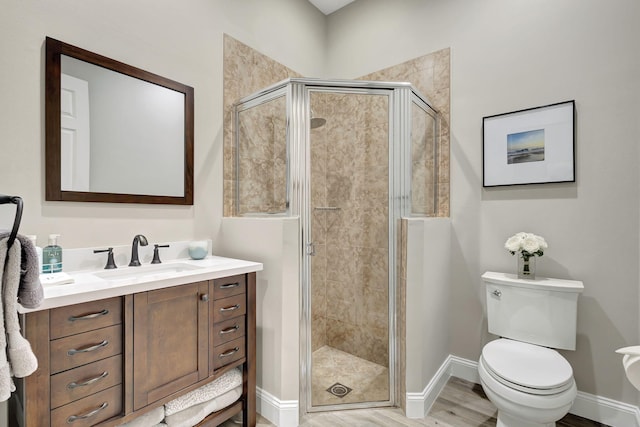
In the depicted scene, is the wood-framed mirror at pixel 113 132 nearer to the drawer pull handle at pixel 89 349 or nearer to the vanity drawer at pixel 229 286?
the vanity drawer at pixel 229 286

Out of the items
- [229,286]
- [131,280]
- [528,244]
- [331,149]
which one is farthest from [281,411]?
[528,244]

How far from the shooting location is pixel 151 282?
4.36ft

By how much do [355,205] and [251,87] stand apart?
46.9 inches

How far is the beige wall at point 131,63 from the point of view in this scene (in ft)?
4.64

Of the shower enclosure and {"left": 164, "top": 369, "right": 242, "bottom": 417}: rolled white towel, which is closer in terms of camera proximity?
{"left": 164, "top": 369, "right": 242, "bottom": 417}: rolled white towel

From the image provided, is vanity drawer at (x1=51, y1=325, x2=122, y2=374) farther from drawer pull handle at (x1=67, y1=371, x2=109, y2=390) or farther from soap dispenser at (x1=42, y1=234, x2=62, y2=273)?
soap dispenser at (x1=42, y1=234, x2=62, y2=273)

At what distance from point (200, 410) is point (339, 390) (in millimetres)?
969

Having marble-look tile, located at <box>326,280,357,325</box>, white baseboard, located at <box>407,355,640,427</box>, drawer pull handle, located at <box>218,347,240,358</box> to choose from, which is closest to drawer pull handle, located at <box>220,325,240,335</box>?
drawer pull handle, located at <box>218,347,240,358</box>

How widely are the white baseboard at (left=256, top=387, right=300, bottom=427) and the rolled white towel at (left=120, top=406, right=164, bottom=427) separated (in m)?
0.65

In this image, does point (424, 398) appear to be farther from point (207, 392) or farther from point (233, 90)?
point (233, 90)

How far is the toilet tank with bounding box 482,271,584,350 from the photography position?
185cm

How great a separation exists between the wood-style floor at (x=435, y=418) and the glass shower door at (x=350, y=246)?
3.1 inches

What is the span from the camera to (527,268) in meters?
2.03

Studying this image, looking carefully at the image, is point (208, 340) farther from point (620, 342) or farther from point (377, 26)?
point (377, 26)
